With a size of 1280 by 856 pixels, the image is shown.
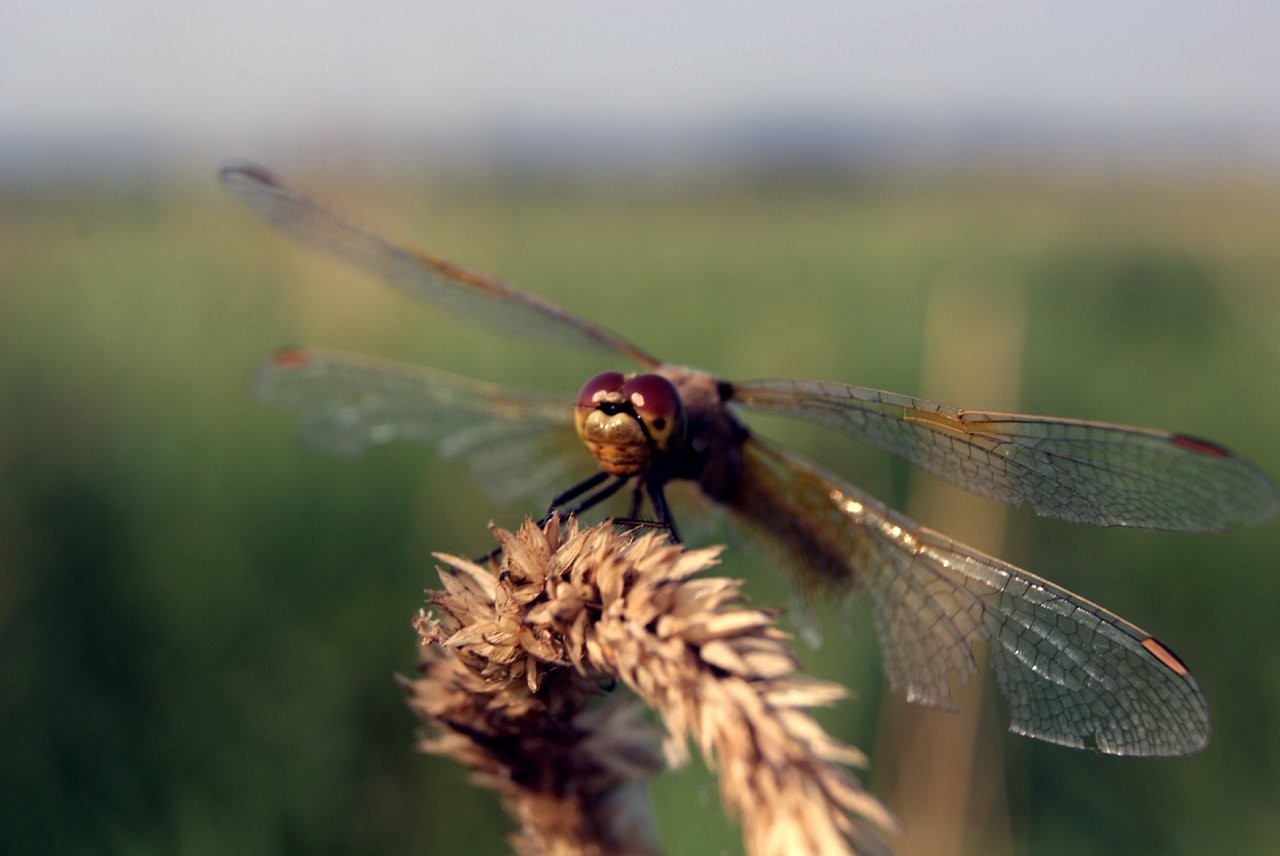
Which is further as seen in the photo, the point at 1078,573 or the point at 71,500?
the point at 1078,573

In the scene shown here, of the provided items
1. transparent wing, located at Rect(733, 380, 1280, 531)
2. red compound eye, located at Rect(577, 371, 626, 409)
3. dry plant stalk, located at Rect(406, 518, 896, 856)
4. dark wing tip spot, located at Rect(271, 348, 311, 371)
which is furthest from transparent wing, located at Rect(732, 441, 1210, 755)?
dark wing tip spot, located at Rect(271, 348, 311, 371)

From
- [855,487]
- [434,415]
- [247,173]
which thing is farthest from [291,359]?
[855,487]

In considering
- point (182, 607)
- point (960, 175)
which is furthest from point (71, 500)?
point (960, 175)

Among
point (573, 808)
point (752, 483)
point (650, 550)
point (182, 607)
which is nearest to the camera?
point (650, 550)

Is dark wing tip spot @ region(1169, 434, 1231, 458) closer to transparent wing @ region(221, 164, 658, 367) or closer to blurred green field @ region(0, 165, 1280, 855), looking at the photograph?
blurred green field @ region(0, 165, 1280, 855)

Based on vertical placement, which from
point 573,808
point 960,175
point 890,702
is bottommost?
point 890,702

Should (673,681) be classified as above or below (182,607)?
above

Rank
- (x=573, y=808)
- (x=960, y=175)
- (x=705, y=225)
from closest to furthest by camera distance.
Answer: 1. (x=573, y=808)
2. (x=705, y=225)
3. (x=960, y=175)

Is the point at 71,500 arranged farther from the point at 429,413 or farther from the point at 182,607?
the point at 429,413

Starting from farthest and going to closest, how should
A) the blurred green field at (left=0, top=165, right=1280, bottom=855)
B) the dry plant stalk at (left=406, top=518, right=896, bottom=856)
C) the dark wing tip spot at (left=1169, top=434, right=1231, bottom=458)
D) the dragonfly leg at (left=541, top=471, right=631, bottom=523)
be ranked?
the blurred green field at (left=0, top=165, right=1280, bottom=855) → the dragonfly leg at (left=541, top=471, right=631, bottom=523) → the dark wing tip spot at (left=1169, top=434, right=1231, bottom=458) → the dry plant stalk at (left=406, top=518, right=896, bottom=856)

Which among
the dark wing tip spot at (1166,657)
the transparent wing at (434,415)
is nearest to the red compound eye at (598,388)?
the transparent wing at (434,415)
